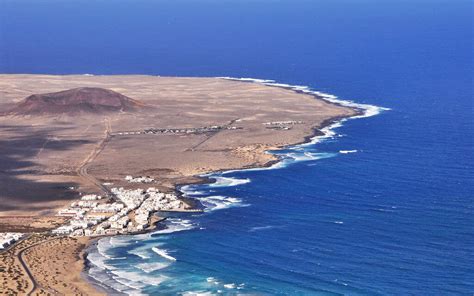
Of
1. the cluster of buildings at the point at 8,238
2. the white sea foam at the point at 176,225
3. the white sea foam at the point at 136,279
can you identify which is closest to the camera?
the white sea foam at the point at 136,279

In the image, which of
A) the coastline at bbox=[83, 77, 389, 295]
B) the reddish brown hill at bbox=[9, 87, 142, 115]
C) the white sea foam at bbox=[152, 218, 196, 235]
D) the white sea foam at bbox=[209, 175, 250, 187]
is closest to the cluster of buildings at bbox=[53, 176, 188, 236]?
the white sea foam at bbox=[152, 218, 196, 235]

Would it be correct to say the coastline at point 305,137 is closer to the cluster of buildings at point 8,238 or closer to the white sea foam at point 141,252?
the white sea foam at point 141,252

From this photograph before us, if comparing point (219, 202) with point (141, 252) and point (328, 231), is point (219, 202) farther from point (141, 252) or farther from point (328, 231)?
point (141, 252)

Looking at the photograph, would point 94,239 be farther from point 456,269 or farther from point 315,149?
point 315,149

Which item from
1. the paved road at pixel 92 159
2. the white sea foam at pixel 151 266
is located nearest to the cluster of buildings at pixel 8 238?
the white sea foam at pixel 151 266

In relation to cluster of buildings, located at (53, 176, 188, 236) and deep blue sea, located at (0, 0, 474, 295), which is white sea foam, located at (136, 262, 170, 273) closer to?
deep blue sea, located at (0, 0, 474, 295)

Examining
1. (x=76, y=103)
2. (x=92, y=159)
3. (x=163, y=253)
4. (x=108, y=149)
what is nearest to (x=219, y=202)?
(x=163, y=253)
